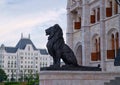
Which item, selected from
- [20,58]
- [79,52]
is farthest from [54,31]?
[20,58]

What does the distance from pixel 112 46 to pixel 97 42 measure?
9.77 ft

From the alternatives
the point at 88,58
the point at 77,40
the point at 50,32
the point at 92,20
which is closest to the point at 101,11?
the point at 92,20

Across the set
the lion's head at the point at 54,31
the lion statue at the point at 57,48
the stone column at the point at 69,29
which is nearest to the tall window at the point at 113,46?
the stone column at the point at 69,29

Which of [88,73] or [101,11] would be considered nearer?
[88,73]

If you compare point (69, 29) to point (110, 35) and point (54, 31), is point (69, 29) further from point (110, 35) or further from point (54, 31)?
point (54, 31)

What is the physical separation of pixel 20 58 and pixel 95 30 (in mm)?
121095

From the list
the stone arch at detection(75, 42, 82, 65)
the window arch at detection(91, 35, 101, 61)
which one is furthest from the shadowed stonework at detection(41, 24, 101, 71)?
the stone arch at detection(75, 42, 82, 65)

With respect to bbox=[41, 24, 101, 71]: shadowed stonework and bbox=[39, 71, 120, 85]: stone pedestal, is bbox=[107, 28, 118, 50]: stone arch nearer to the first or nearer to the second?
bbox=[39, 71, 120, 85]: stone pedestal

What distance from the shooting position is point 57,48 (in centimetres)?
1766

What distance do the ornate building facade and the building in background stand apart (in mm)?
109532

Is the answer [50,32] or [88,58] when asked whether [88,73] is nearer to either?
[50,32]

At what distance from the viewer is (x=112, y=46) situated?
94.3 ft

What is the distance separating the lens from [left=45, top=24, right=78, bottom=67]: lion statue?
57.9ft

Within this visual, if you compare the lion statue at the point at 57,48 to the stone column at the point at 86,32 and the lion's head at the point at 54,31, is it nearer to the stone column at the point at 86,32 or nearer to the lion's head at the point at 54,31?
the lion's head at the point at 54,31
